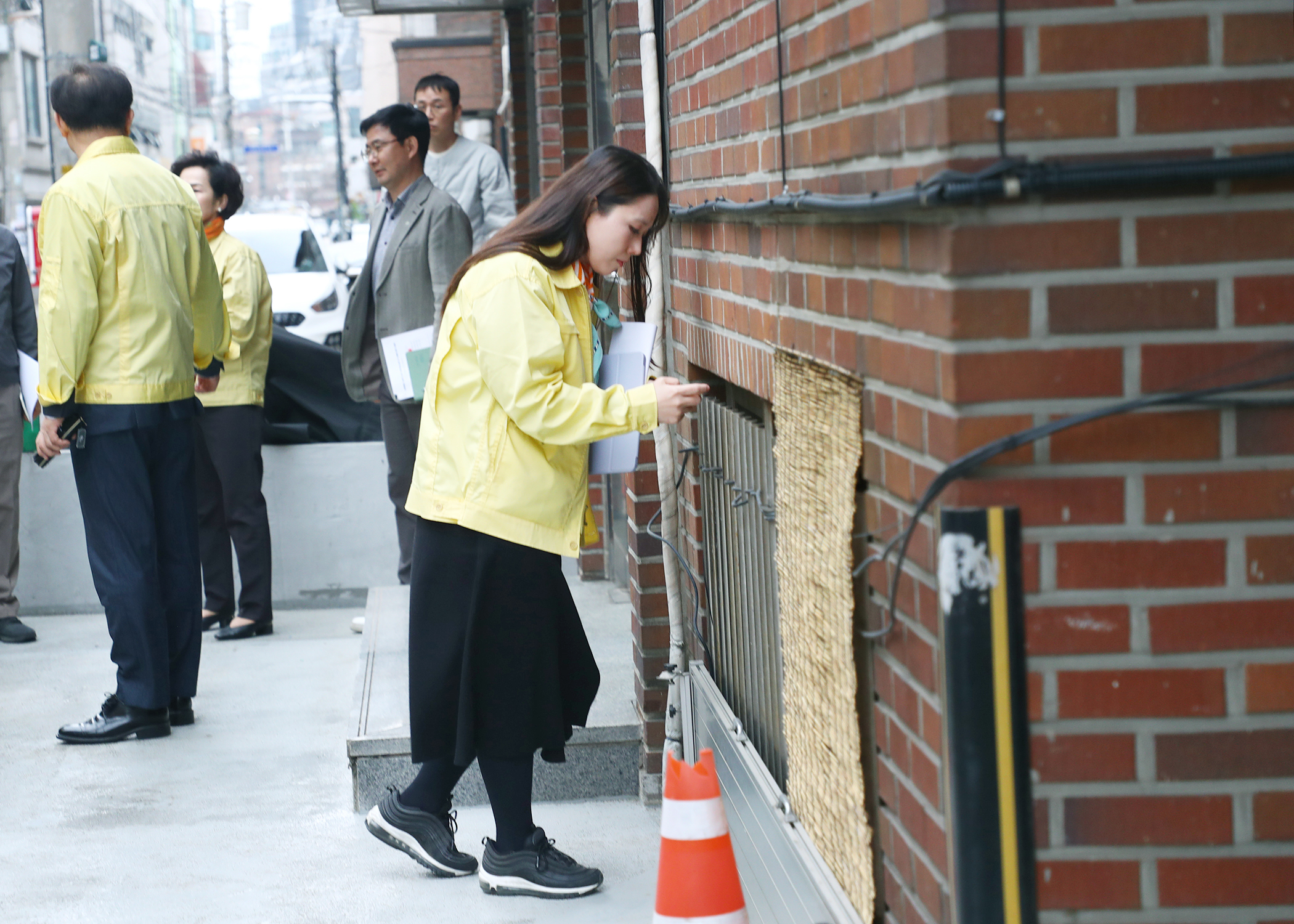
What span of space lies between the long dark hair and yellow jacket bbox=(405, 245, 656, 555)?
1.6 inches

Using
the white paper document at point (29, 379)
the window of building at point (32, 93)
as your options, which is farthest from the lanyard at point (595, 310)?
the window of building at point (32, 93)

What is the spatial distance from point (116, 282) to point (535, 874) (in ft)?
7.85

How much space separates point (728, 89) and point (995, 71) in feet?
4.25

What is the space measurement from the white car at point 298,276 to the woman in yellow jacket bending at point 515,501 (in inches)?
442

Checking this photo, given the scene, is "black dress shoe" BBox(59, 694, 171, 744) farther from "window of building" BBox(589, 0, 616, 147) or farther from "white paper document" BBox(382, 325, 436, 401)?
"window of building" BBox(589, 0, 616, 147)

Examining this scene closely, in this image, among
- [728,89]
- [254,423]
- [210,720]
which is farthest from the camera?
[254,423]

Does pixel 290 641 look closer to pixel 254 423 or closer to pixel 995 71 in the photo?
pixel 254 423

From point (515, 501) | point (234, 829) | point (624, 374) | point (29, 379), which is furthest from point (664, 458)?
point (29, 379)

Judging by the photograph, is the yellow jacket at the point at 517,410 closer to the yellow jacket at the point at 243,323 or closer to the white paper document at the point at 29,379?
the white paper document at the point at 29,379

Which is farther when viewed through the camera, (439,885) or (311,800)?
(311,800)

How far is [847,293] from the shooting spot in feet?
6.79

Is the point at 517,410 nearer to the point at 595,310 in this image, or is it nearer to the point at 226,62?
the point at 595,310

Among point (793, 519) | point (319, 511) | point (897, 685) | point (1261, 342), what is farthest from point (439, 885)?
point (319, 511)

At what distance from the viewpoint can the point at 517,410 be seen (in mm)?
3068
